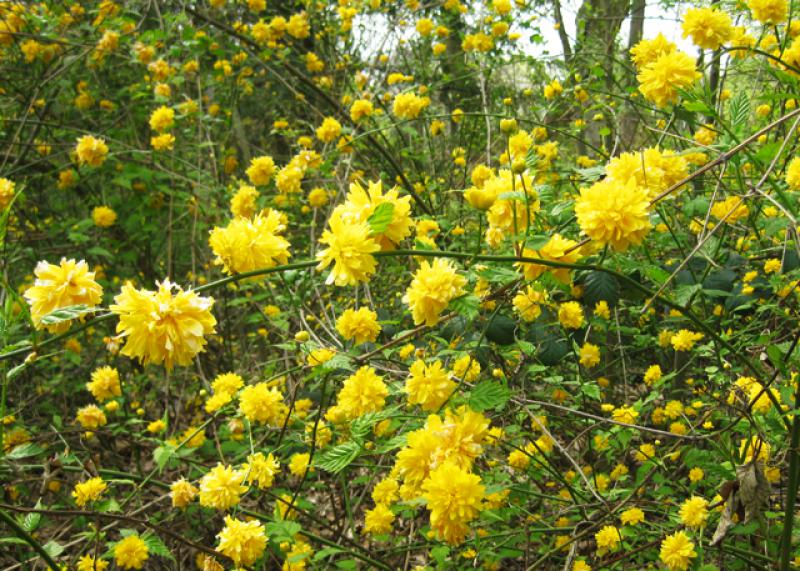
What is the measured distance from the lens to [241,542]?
1645 millimetres

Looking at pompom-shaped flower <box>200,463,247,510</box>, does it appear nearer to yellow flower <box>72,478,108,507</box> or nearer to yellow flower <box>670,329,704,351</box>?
yellow flower <box>72,478,108,507</box>

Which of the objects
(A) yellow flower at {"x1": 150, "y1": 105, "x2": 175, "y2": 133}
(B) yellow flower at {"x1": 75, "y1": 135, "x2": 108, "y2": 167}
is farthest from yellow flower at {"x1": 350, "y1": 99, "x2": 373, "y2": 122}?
(B) yellow flower at {"x1": 75, "y1": 135, "x2": 108, "y2": 167}

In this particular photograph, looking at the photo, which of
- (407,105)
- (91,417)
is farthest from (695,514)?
(91,417)

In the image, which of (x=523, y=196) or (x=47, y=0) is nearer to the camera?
(x=523, y=196)

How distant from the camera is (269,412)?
2.00m

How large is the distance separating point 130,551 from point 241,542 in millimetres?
711

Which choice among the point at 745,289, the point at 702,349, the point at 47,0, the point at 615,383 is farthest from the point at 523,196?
the point at 47,0

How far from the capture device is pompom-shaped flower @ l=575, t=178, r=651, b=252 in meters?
1.13

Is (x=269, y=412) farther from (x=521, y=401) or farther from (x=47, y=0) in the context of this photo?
(x=47, y=0)

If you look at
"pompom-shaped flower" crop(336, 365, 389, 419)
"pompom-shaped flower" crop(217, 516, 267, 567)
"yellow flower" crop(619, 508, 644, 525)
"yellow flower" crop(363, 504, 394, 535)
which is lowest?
"yellow flower" crop(363, 504, 394, 535)

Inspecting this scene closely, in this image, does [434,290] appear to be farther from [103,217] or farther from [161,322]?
[103,217]

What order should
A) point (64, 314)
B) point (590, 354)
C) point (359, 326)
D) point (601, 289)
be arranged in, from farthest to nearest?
point (590, 354) < point (359, 326) < point (601, 289) < point (64, 314)

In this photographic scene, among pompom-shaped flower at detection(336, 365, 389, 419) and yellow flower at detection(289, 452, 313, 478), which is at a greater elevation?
pompom-shaped flower at detection(336, 365, 389, 419)

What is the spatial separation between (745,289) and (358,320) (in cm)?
141
